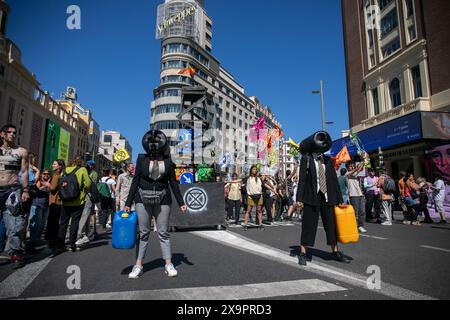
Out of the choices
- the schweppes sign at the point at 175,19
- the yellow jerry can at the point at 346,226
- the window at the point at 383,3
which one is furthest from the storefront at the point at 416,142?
the schweppes sign at the point at 175,19

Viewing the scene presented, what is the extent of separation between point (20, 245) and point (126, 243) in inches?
76.7

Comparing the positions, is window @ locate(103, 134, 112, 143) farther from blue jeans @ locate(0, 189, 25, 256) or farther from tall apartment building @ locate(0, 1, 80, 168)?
blue jeans @ locate(0, 189, 25, 256)

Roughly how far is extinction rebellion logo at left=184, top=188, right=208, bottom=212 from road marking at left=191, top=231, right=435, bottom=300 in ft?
5.16

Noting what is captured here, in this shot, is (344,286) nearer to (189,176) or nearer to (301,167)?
(301,167)

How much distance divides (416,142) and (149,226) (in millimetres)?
19037

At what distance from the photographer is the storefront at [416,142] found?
1502cm

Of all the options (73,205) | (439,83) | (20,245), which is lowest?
(20,245)

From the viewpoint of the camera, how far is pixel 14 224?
4062 mm

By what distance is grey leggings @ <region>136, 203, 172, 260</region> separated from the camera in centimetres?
359

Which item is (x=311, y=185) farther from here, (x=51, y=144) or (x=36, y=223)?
(x=51, y=144)

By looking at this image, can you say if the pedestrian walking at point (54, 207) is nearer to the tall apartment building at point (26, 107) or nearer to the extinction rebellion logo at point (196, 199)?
the extinction rebellion logo at point (196, 199)

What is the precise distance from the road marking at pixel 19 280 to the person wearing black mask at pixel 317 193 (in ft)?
11.7
